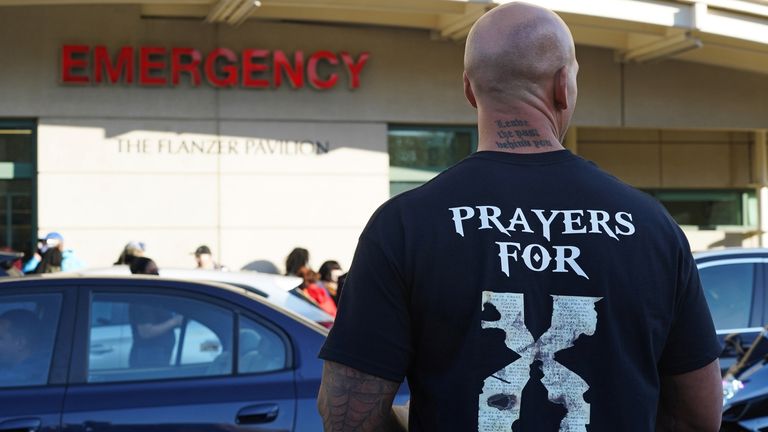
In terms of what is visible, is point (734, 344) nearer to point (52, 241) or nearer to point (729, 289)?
point (729, 289)

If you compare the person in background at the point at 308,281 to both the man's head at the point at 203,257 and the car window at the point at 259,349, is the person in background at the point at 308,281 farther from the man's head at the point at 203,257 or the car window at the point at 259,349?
the car window at the point at 259,349

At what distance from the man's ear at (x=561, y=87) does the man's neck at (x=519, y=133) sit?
0.05m

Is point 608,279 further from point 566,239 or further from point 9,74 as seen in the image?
point 9,74

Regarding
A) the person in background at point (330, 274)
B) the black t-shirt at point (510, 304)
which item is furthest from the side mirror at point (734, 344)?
the person in background at point (330, 274)

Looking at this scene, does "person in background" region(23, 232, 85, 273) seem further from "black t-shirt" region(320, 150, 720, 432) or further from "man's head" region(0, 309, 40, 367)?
"black t-shirt" region(320, 150, 720, 432)

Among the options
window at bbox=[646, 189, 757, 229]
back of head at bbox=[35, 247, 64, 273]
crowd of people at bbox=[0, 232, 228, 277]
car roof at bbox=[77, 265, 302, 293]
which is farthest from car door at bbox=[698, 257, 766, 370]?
window at bbox=[646, 189, 757, 229]

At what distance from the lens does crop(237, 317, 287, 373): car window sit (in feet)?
15.1

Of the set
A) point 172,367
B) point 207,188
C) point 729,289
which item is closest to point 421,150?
point 207,188

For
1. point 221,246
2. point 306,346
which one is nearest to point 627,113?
point 221,246

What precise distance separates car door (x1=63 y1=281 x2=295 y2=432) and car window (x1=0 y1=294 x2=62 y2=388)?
0.13 m

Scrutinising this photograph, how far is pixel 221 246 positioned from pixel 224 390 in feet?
28.6

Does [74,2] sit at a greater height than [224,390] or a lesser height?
greater

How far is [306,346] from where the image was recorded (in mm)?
4652

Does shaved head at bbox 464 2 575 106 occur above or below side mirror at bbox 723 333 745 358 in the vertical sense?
above
